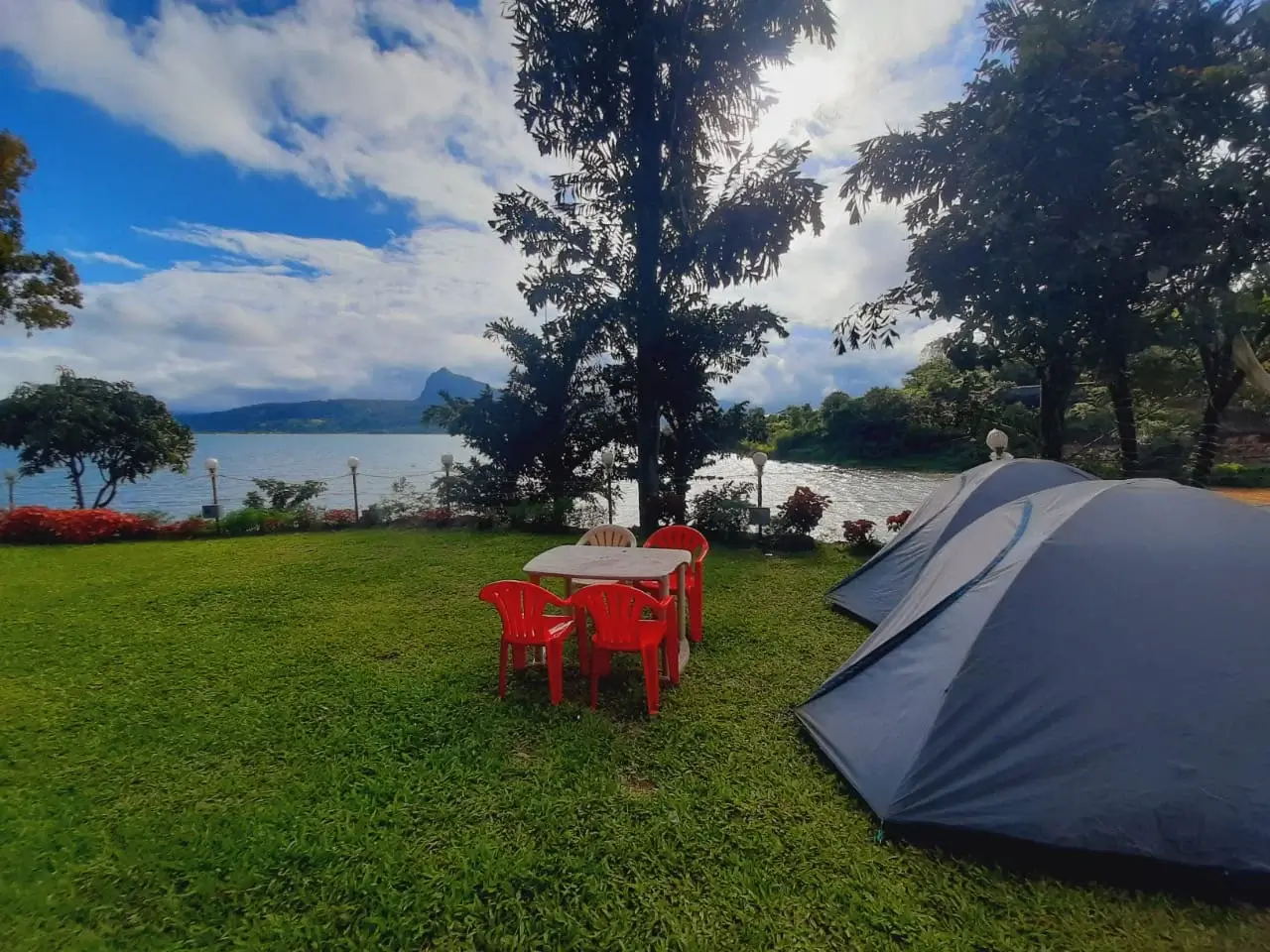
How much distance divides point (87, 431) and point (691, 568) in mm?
17454

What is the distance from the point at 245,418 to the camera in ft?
145

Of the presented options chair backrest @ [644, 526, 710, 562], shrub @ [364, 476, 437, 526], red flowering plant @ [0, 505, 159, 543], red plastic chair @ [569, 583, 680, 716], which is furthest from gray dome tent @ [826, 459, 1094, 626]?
red flowering plant @ [0, 505, 159, 543]

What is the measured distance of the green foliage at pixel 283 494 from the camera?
1105 cm

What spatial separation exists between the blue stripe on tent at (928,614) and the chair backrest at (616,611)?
1168mm

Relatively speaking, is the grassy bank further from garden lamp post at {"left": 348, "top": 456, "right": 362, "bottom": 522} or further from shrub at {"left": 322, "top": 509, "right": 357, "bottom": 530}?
shrub at {"left": 322, "top": 509, "right": 357, "bottom": 530}

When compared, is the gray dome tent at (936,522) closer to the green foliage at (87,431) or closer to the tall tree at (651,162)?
the tall tree at (651,162)

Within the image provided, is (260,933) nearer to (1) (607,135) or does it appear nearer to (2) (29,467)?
(1) (607,135)

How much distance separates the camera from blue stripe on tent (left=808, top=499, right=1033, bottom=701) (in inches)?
109

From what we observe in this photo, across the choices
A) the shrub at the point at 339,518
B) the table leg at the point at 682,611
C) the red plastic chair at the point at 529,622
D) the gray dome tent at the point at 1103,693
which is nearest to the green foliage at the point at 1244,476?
the gray dome tent at the point at 1103,693

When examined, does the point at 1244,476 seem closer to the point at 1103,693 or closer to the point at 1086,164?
the point at 1086,164

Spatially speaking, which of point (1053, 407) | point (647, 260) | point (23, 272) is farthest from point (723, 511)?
point (23, 272)

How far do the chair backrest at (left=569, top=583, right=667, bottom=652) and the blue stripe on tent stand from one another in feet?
3.83

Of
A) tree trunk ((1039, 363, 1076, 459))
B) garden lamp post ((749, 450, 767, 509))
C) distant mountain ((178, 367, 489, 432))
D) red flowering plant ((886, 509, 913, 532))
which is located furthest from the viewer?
distant mountain ((178, 367, 489, 432))

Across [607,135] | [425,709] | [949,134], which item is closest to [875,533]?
[949,134]
